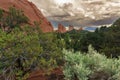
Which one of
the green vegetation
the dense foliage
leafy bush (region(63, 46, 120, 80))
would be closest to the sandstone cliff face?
the dense foliage

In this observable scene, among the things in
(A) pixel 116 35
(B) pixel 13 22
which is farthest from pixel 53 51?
(A) pixel 116 35

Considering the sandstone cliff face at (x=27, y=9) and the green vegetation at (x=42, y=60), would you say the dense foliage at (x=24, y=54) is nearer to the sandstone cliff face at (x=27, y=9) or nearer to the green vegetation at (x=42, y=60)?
the green vegetation at (x=42, y=60)

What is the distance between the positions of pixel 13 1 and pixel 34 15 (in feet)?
27.1

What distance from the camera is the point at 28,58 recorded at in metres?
10.7

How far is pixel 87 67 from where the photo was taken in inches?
419

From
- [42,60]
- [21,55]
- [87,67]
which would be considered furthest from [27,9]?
[87,67]

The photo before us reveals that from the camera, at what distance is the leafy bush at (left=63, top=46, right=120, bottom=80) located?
33.3ft

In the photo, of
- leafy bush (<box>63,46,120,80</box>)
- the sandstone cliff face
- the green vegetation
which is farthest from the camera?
the sandstone cliff face

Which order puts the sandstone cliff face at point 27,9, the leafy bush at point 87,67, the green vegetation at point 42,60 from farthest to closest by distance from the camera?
1. the sandstone cliff face at point 27,9
2. the green vegetation at point 42,60
3. the leafy bush at point 87,67

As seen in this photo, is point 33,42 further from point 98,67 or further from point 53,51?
point 98,67

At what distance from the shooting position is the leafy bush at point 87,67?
10156 mm

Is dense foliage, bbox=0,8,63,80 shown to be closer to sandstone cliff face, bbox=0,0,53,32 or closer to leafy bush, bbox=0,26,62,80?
leafy bush, bbox=0,26,62,80

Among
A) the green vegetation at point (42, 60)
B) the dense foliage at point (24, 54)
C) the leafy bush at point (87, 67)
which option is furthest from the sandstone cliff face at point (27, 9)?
the leafy bush at point (87, 67)

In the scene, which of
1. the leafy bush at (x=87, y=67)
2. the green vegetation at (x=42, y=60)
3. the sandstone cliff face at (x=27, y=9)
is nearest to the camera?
the leafy bush at (x=87, y=67)
